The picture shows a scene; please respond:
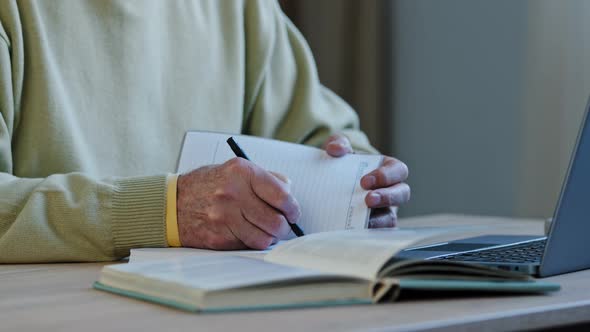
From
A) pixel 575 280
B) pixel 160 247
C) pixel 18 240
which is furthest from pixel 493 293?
pixel 18 240

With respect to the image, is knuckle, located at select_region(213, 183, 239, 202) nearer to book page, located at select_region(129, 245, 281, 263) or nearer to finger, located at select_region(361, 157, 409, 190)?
book page, located at select_region(129, 245, 281, 263)

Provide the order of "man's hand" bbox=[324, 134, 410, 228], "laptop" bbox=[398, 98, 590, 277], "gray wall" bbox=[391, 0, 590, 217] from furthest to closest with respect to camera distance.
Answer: "gray wall" bbox=[391, 0, 590, 217], "man's hand" bbox=[324, 134, 410, 228], "laptop" bbox=[398, 98, 590, 277]

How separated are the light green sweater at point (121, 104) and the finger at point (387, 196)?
0.28 meters

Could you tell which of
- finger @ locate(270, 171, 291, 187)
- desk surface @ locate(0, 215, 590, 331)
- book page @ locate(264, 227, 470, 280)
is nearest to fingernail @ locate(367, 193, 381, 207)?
finger @ locate(270, 171, 291, 187)

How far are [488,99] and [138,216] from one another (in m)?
1.56

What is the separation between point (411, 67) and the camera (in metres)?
2.62

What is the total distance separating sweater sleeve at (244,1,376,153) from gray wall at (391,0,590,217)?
26.7 inches

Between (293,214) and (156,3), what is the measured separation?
0.70 meters

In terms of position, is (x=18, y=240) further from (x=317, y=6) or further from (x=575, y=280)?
(x=317, y=6)

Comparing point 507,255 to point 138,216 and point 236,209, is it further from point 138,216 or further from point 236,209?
point 138,216

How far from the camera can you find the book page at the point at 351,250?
26.8 inches

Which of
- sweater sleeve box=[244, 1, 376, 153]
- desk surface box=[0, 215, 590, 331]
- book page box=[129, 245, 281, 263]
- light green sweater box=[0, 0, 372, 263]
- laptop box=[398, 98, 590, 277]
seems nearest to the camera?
desk surface box=[0, 215, 590, 331]

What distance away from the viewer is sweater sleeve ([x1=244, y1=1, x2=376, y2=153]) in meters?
1.69

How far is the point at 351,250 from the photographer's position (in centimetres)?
73
